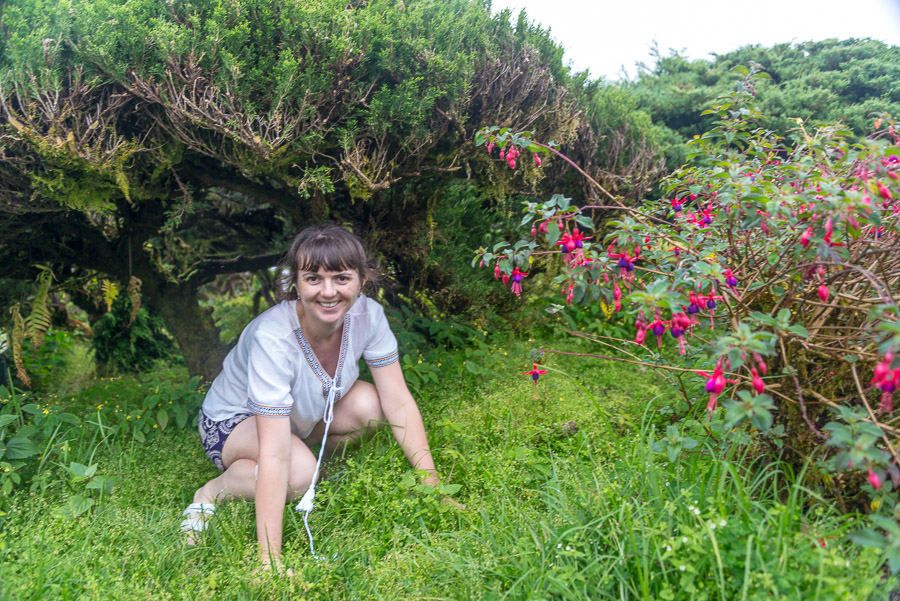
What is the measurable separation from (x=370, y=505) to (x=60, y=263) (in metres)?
2.68

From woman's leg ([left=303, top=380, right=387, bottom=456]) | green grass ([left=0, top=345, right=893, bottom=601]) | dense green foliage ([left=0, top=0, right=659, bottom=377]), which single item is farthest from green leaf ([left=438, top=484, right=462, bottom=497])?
dense green foliage ([left=0, top=0, right=659, bottom=377])

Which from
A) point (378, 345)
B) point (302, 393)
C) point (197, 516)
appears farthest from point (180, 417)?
point (378, 345)

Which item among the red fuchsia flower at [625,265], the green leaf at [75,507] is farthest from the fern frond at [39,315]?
the red fuchsia flower at [625,265]

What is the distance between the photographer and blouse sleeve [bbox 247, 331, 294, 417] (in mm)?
2348

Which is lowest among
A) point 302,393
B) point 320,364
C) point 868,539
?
point 302,393

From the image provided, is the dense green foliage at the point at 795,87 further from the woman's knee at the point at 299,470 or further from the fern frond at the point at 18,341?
the fern frond at the point at 18,341

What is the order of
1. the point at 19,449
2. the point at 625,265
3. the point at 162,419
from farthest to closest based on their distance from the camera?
1. the point at 162,419
2. the point at 19,449
3. the point at 625,265

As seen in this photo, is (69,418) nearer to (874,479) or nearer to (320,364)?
(320,364)

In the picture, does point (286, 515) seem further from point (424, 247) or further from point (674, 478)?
point (424, 247)

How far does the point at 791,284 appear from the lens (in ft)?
6.23

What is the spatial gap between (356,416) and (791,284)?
195 centimetres

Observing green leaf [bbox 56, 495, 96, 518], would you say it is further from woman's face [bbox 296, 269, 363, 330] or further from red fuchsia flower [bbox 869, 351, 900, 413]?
red fuchsia flower [bbox 869, 351, 900, 413]

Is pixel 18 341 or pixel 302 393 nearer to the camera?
pixel 302 393

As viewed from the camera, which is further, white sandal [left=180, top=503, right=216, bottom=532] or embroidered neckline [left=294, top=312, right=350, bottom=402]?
embroidered neckline [left=294, top=312, right=350, bottom=402]
